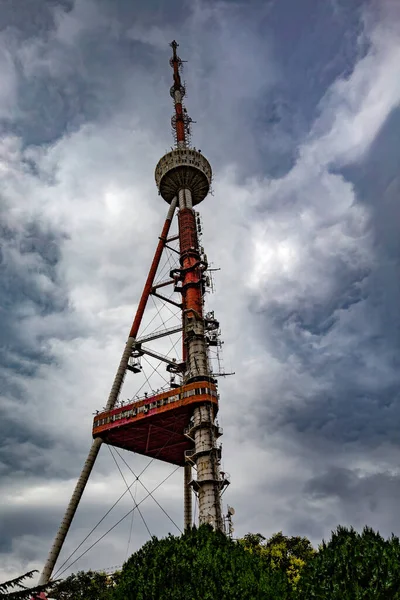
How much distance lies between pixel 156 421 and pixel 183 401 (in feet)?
14.5

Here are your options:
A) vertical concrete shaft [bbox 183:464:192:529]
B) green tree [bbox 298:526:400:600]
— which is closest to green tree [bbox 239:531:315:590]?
vertical concrete shaft [bbox 183:464:192:529]

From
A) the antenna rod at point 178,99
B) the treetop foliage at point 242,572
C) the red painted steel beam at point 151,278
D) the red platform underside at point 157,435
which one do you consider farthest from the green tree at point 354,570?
the antenna rod at point 178,99

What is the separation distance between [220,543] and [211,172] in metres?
62.3

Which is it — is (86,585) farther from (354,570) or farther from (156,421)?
(354,570)

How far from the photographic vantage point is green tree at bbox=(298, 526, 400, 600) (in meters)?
13.8

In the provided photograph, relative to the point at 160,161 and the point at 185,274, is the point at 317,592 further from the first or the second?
the point at 160,161

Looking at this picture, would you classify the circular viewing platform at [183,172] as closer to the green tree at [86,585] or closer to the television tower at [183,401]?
the television tower at [183,401]

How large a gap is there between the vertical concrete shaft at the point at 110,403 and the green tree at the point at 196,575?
2953 centimetres

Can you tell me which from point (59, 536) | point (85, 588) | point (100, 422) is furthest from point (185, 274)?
point (85, 588)

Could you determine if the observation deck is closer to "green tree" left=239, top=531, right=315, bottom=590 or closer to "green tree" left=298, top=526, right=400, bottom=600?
"green tree" left=239, top=531, right=315, bottom=590

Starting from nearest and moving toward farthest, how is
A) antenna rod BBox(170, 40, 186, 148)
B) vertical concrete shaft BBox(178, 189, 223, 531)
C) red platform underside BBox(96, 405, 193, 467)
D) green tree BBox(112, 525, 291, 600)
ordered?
green tree BBox(112, 525, 291, 600)
vertical concrete shaft BBox(178, 189, 223, 531)
red platform underside BBox(96, 405, 193, 467)
antenna rod BBox(170, 40, 186, 148)

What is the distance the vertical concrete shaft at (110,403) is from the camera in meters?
46.5

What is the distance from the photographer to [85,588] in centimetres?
4884

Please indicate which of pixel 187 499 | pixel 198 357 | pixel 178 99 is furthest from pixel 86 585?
pixel 178 99
